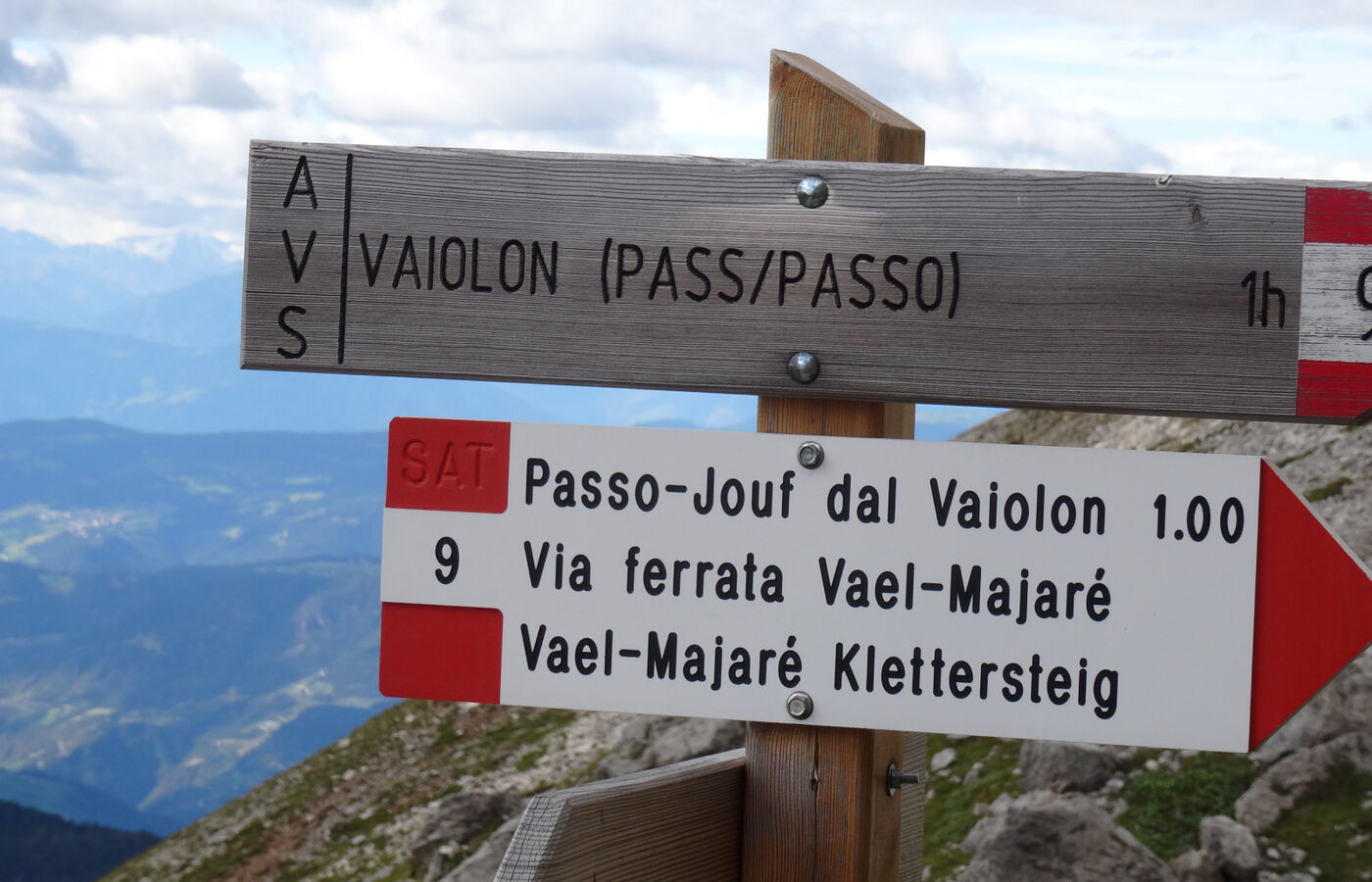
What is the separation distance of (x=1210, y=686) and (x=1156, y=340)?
35.4 inches

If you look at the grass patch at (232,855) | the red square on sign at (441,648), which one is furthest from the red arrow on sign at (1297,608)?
the grass patch at (232,855)

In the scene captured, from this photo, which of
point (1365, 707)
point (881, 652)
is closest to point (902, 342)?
point (881, 652)

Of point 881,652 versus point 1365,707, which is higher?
point 881,652

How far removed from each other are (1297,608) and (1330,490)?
14.1m

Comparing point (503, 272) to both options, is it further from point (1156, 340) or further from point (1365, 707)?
point (1365, 707)

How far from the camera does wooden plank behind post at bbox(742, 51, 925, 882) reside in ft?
10.1

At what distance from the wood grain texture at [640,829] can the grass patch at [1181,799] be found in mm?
9311

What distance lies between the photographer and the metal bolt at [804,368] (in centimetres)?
308

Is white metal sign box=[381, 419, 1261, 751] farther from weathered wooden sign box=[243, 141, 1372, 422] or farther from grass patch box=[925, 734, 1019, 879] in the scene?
grass patch box=[925, 734, 1019, 879]

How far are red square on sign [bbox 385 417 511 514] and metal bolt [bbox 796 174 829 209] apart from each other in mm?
1010

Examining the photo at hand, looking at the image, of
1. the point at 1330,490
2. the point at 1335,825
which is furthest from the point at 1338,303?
the point at 1330,490

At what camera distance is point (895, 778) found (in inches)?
134

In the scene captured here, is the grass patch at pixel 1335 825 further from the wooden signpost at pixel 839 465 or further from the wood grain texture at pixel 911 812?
the wooden signpost at pixel 839 465

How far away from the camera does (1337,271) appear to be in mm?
3014
